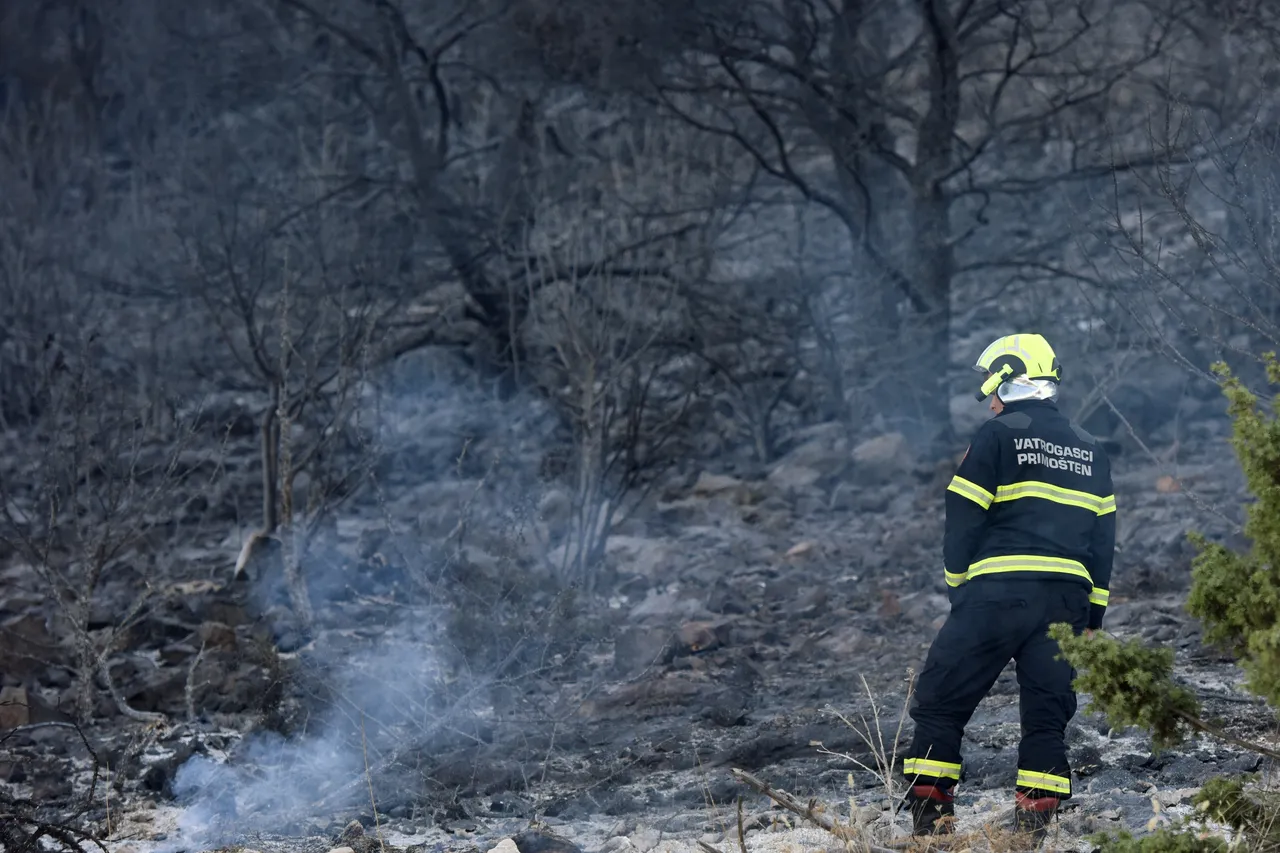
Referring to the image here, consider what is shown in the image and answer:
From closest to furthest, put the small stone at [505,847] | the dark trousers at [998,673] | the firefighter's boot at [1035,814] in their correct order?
1. the firefighter's boot at [1035,814]
2. the dark trousers at [998,673]
3. the small stone at [505,847]

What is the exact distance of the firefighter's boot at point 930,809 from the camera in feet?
14.2

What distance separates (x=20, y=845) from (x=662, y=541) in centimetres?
657

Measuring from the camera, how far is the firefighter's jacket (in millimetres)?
4426

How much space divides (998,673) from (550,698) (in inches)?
120

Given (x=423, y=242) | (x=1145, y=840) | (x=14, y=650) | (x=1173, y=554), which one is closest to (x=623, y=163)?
(x=423, y=242)

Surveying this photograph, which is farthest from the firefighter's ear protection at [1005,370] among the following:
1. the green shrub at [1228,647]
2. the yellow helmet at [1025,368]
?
the green shrub at [1228,647]

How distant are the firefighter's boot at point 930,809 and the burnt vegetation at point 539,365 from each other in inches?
48.5

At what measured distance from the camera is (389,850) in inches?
190

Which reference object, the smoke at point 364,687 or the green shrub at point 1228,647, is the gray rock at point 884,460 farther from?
the green shrub at point 1228,647

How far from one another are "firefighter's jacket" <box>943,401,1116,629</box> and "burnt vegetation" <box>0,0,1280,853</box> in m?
1.13

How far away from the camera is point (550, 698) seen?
6.93 metres

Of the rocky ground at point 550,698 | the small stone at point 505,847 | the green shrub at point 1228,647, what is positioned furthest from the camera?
the rocky ground at point 550,698

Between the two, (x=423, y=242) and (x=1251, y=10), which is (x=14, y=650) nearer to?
(x=423, y=242)

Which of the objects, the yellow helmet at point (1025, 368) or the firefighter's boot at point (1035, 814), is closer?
the firefighter's boot at point (1035, 814)
